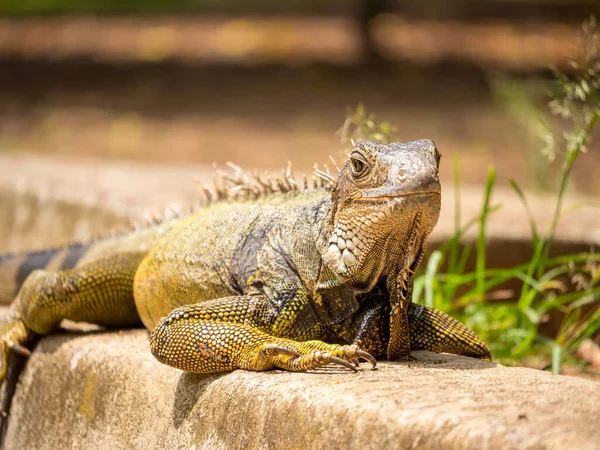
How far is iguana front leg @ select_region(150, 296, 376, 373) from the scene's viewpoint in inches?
132

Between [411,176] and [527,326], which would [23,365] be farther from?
[527,326]

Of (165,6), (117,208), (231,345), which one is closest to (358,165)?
(231,345)

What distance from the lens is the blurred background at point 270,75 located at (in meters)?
14.3

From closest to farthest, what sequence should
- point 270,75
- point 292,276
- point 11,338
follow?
point 292,276 → point 11,338 → point 270,75

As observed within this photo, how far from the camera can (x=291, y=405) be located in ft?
10.3

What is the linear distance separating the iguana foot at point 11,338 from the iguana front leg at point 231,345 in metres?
1.38

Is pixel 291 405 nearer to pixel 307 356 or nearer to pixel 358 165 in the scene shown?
pixel 307 356

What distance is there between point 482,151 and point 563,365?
827 cm

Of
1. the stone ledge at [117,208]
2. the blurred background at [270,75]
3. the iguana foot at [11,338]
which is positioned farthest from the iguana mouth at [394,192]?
the blurred background at [270,75]

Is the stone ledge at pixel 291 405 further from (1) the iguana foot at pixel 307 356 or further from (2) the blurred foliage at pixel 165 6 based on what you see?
(2) the blurred foliage at pixel 165 6

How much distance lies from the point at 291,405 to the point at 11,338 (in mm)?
A: 2224

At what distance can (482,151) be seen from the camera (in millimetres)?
13859

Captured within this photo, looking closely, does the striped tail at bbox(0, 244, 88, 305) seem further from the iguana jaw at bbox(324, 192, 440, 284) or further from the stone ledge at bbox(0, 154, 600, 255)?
the iguana jaw at bbox(324, 192, 440, 284)

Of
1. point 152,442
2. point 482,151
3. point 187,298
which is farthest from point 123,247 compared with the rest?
point 482,151
